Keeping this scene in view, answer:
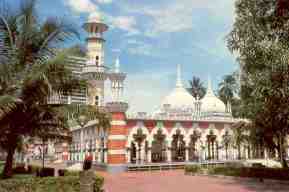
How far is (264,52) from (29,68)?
9.31 meters

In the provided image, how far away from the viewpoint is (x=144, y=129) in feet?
108

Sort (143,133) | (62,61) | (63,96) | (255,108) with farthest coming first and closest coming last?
(143,133), (255,108), (63,96), (62,61)

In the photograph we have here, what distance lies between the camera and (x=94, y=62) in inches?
1940

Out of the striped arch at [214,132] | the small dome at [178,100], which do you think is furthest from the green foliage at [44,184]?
the small dome at [178,100]

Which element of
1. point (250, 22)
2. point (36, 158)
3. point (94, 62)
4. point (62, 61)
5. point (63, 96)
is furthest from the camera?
point (36, 158)

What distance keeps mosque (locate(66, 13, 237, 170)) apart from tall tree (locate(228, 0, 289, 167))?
697cm

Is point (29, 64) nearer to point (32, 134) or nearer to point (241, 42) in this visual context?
point (32, 134)

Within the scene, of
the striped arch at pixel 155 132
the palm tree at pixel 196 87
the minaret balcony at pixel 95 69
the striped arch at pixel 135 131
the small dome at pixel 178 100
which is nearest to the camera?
the striped arch at pixel 135 131

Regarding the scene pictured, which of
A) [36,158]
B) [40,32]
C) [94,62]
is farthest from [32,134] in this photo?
[36,158]

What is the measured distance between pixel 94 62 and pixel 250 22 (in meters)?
35.3

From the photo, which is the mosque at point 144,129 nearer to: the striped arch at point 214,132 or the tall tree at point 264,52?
the striped arch at point 214,132

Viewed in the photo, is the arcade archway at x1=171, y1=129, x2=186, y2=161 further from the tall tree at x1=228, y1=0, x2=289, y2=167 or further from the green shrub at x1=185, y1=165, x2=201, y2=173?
the tall tree at x1=228, y1=0, x2=289, y2=167

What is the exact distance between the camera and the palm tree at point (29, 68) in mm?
12906

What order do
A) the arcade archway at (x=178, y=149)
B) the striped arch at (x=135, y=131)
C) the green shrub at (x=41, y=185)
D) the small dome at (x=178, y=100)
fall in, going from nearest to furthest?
the green shrub at (x=41, y=185) → the striped arch at (x=135, y=131) → the arcade archway at (x=178, y=149) → the small dome at (x=178, y=100)
